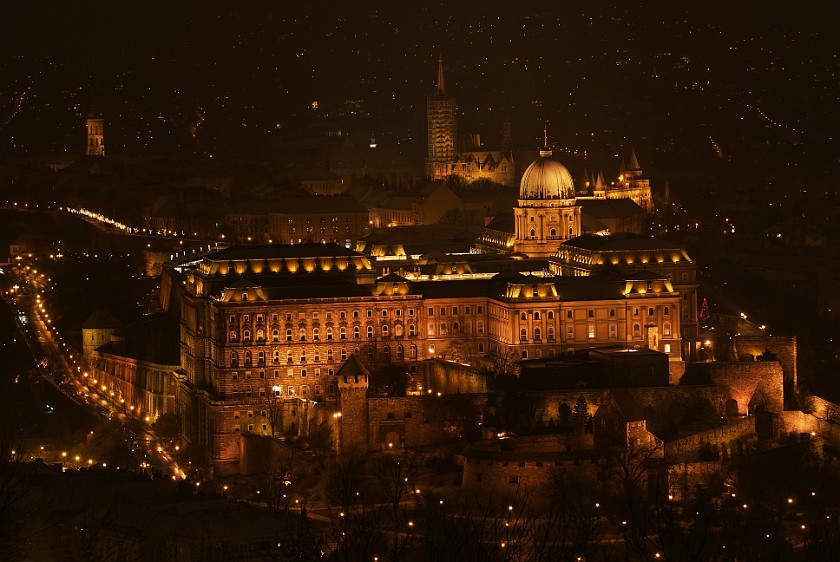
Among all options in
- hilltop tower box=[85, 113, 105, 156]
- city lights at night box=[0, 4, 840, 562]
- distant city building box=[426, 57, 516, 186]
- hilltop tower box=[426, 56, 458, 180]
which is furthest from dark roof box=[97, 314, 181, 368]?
hilltop tower box=[85, 113, 105, 156]

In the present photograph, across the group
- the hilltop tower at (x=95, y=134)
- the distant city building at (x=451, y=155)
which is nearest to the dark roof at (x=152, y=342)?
the distant city building at (x=451, y=155)

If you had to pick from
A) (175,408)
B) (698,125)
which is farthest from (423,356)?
(698,125)

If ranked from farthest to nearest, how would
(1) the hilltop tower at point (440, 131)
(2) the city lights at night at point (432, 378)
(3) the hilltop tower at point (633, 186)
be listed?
1. (1) the hilltop tower at point (440, 131)
2. (3) the hilltop tower at point (633, 186)
3. (2) the city lights at night at point (432, 378)

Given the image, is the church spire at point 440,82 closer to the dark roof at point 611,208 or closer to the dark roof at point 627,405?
the dark roof at point 611,208

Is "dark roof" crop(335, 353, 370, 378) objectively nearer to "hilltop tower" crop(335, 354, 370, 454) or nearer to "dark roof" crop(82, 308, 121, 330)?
"hilltop tower" crop(335, 354, 370, 454)

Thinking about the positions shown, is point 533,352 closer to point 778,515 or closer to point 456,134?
point 778,515

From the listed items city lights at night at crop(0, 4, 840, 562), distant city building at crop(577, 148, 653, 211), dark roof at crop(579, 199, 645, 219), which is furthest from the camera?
distant city building at crop(577, 148, 653, 211)
